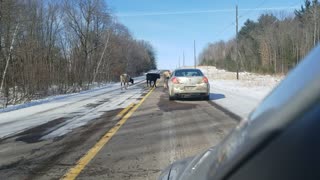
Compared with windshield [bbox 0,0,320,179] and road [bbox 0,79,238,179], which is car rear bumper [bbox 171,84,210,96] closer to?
windshield [bbox 0,0,320,179]

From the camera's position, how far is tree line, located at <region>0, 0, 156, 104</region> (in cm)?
2912

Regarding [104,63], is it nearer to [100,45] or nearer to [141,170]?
[100,45]

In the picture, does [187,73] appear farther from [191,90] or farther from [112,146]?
[112,146]

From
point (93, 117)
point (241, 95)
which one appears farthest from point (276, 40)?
point (93, 117)

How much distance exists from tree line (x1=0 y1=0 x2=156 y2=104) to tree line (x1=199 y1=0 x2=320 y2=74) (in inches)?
925

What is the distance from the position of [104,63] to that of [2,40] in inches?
1608

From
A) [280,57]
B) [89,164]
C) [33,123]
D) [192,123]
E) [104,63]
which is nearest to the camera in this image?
[89,164]

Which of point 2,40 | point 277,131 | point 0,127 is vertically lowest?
point 0,127

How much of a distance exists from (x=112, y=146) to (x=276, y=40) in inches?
3972

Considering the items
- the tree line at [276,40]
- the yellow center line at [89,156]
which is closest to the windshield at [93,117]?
the yellow center line at [89,156]

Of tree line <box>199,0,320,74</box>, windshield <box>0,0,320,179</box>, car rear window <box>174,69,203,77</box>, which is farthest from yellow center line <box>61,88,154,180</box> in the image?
tree line <box>199,0,320,74</box>

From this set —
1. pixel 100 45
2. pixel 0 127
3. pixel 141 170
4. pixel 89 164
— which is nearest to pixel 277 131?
pixel 141 170

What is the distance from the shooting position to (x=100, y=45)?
69438 mm

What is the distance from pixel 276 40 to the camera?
105 metres
